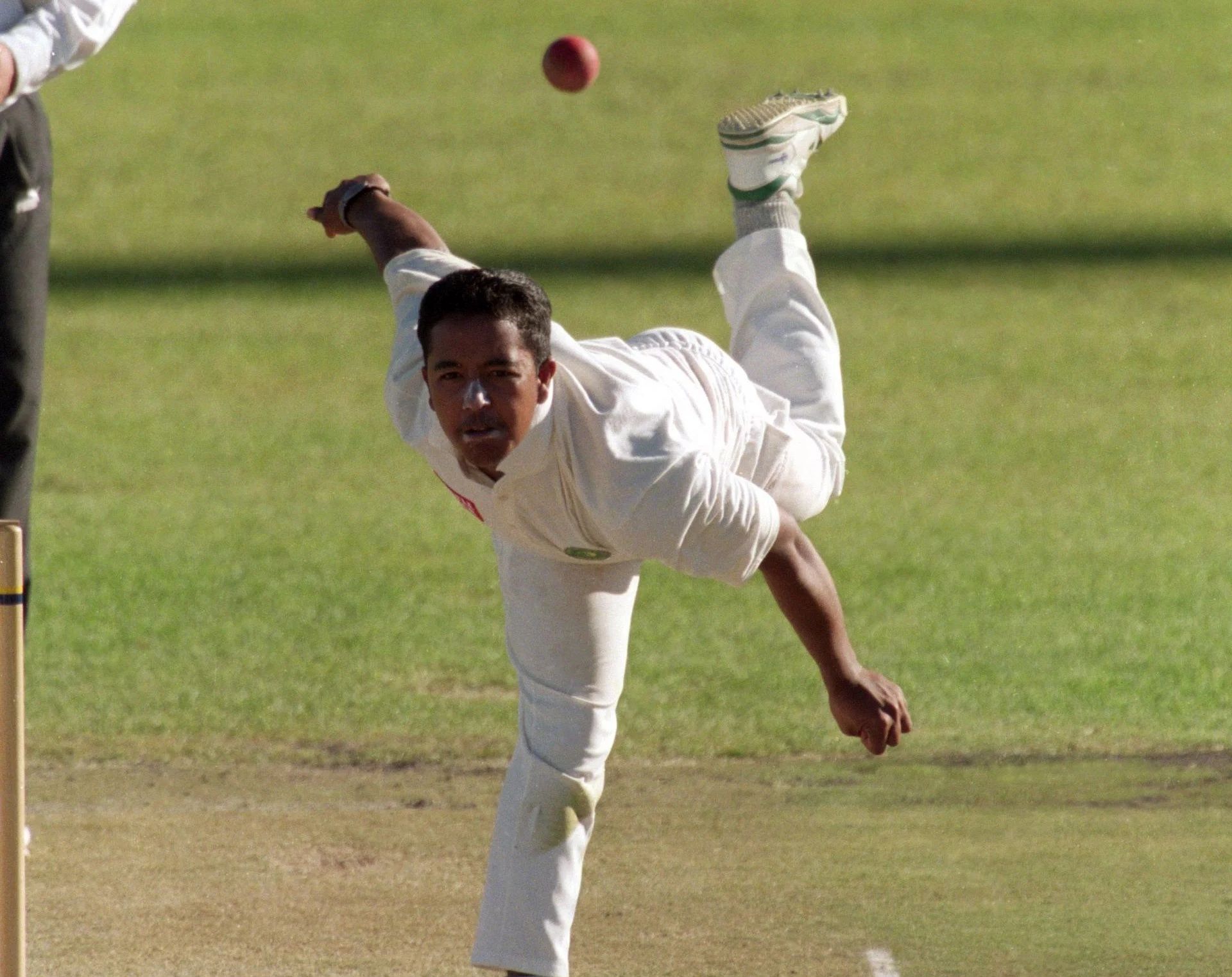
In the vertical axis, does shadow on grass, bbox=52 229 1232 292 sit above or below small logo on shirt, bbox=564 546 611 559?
above

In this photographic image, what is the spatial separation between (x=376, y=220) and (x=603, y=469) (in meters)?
1.07

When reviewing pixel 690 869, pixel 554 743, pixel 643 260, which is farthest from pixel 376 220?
pixel 643 260

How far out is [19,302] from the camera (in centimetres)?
586

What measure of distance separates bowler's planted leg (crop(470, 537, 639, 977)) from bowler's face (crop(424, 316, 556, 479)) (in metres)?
0.46

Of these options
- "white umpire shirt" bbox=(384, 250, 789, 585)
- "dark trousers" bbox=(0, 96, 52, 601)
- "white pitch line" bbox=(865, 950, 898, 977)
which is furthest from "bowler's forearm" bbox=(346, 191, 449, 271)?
"white pitch line" bbox=(865, 950, 898, 977)

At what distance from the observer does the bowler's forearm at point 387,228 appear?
188 inches

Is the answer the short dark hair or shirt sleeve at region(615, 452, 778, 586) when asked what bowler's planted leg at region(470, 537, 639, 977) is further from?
the short dark hair

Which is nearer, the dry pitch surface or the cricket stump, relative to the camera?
the cricket stump

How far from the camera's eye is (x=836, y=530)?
9.20 meters

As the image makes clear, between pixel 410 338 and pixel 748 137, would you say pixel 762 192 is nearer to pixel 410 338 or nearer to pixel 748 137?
pixel 748 137

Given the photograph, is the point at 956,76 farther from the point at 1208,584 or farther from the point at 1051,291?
the point at 1208,584

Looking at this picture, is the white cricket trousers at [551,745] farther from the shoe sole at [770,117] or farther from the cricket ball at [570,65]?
the cricket ball at [570,65]

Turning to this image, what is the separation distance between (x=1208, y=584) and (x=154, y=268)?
9.18 metres

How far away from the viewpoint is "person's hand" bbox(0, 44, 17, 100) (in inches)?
206
